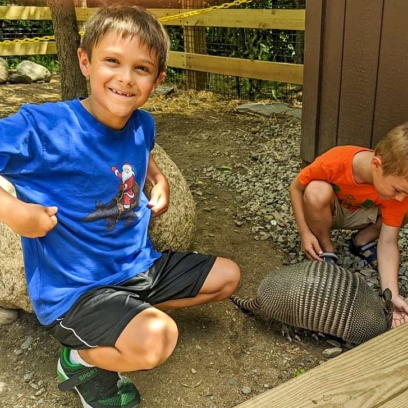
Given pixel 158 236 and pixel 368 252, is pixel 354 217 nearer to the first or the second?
pixel 368 252

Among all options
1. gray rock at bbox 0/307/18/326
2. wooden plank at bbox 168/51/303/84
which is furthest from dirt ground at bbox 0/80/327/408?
wooden plank at bbox 168/51/303/84

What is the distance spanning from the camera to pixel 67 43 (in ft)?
13.0

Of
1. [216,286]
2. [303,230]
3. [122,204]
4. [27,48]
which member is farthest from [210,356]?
[27,48]

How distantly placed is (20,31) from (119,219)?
8776 mm

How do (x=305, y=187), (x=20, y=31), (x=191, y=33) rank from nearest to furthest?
(x=305, y=187)
(x=191, y=33)
(x=20, y=31)

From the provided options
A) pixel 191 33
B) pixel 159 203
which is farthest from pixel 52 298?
pixel 191 33

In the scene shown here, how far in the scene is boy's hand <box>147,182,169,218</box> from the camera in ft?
7.39

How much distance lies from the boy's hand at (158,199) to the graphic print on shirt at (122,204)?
113mm

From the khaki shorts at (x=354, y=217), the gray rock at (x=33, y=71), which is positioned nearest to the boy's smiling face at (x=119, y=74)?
the khaki shorts at (x=354, y=217)

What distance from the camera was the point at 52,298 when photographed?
1.92 metres

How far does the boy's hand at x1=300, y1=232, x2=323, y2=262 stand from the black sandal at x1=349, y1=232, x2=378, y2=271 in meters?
0.37

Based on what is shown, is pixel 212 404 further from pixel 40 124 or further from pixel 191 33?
pixel 191 33

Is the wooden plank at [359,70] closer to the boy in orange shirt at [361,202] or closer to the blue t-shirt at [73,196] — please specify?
the boy in orange shirt at [361,202]

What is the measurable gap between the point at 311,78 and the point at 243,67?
320cm
